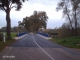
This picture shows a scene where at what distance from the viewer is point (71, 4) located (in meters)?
55.2

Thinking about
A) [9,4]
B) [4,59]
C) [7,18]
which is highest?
[9,4]

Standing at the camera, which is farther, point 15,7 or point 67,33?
point 67,33

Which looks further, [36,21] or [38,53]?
[36,21]

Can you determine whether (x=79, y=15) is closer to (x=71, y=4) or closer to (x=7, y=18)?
(x=71, y=4)

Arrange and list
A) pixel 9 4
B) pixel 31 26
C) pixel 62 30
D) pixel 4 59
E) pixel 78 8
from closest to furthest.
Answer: pixel 4 59
pixel 9 4
pixel 78 8
pixel 62 30
pixel 31 26

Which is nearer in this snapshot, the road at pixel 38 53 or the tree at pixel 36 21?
the road at pixel 38 53

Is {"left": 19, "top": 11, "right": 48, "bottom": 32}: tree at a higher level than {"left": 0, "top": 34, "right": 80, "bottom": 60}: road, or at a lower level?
higher

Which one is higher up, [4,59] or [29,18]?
[29,18]

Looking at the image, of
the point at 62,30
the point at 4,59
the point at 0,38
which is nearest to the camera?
the point at 4,59

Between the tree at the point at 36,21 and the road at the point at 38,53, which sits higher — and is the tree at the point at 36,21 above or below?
above

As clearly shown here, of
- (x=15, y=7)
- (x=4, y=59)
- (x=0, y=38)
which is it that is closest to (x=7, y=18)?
(x=15, y=7)

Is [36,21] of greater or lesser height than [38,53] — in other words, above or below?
above

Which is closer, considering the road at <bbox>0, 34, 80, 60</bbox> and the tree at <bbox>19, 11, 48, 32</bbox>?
the road at <bbox>0, 34, 80, 60</bbox>

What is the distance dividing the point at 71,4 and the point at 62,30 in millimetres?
7584
